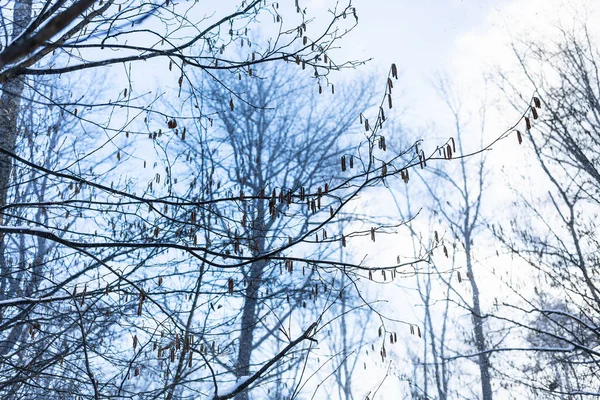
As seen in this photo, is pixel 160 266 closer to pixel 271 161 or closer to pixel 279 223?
pixel 279 223

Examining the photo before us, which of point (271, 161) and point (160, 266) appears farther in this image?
point (271, 161)

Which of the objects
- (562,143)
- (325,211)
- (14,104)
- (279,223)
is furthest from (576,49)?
(14,104)

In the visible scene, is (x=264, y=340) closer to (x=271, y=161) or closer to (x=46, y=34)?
(x=271, y=161)

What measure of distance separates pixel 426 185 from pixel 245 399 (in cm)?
795

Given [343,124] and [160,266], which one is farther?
[343,124]

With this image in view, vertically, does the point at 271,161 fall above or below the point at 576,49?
above

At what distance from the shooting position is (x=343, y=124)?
452 inches

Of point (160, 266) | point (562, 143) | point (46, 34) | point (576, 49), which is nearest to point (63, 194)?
point (160, 266)

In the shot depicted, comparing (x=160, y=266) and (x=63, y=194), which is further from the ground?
(x=63, y=194)

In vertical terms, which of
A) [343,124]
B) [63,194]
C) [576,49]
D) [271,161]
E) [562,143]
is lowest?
[63,194]

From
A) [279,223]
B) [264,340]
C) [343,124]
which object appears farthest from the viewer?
[343,124]

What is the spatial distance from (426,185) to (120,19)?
11.6 metres

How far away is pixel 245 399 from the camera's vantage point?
8336 millimetres

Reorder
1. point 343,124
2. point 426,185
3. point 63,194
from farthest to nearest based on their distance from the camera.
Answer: point 426,185 < point 343,124 < point 63,194
